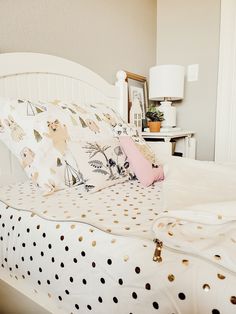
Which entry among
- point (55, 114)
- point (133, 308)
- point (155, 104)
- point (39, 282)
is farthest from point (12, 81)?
point (155, 104)

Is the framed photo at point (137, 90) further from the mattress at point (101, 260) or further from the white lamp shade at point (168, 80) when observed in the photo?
the mattress at point (101, 260)

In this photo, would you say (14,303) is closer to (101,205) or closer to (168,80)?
(101,205)

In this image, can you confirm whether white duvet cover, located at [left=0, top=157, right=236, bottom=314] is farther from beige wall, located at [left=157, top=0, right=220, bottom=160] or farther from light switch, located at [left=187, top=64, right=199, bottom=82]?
light switch, located at [left=187, top=64, right=199, bottom=82]

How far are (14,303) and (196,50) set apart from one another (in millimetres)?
2525

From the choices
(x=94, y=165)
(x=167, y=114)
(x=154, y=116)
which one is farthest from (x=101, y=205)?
(x=167, y=114)

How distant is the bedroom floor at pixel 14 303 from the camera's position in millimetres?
810

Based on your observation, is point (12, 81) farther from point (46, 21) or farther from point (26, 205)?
point (26, 205)

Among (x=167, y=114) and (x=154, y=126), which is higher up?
(x=167, y=114)

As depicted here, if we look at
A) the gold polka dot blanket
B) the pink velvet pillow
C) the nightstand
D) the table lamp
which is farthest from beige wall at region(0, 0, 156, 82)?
the gold polka dot blanket

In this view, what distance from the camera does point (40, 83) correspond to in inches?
52.9

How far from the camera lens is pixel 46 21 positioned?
1507mm

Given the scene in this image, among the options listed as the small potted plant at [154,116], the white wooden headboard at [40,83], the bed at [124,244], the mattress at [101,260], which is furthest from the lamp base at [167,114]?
the mattress at [101,260]

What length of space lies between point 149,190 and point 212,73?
186cm

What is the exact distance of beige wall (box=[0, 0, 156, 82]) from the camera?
136cm
